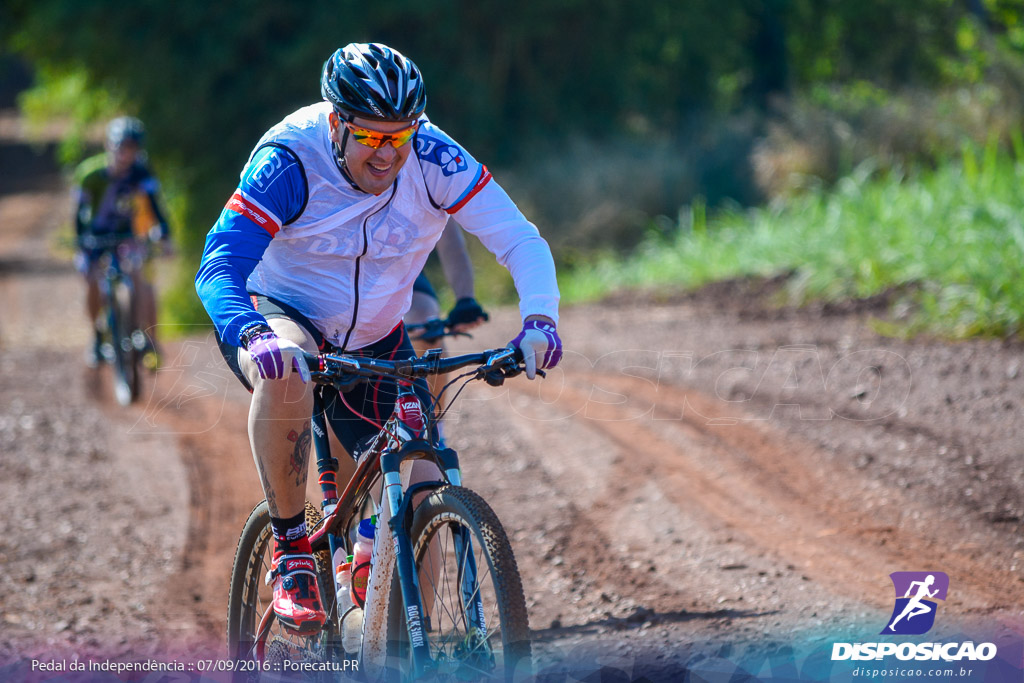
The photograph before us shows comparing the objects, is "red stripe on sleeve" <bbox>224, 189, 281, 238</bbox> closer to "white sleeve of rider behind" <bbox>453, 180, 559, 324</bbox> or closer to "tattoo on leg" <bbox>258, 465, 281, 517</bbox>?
"white sleeve of rider behind" <bbox>453, 180, 559, 324</bbox>

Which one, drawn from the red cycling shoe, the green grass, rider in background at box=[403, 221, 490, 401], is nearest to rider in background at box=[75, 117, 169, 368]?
rider in background at box=[403, 221, 490, 401]

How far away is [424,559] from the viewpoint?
121 inches

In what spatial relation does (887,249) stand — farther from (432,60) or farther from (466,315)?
(432,60)

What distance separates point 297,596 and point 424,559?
1.84 ft

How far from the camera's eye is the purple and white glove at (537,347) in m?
3.05

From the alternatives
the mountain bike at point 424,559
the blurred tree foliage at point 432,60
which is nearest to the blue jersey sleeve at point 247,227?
the mountain bike at point 424,559

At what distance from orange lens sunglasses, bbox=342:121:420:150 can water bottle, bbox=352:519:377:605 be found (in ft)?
4.03

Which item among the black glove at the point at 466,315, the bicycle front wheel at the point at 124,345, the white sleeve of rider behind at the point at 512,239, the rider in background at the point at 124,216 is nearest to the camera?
the white sleeve of rider behind at the point at 512,239

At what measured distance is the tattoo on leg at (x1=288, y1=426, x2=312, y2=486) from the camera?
3.32m

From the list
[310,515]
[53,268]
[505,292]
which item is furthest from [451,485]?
[53,268]

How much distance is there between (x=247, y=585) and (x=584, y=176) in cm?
1361

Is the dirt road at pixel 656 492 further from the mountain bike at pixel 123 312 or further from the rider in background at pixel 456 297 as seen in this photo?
the rider in background at pixel 456 297

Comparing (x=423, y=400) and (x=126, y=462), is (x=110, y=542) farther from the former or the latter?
(x=423, y=400)

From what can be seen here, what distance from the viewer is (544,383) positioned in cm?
870
